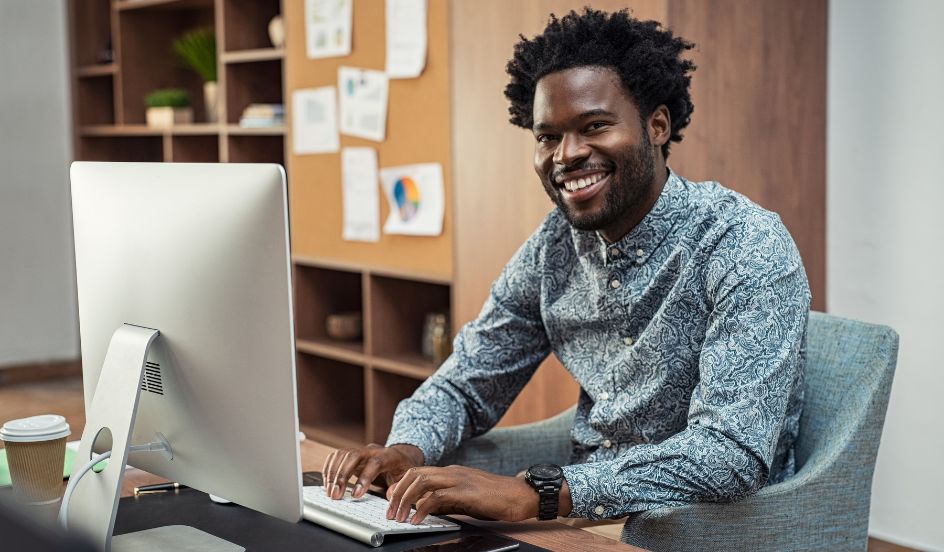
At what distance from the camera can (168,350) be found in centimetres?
133

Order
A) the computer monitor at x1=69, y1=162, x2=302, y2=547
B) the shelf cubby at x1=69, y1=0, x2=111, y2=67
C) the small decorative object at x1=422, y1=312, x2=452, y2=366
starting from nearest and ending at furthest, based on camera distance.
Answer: the computer monitor at x1=69, y1=162, x2=302, y2=547 → the small decorative object at x1=422, y1=312, x2=452, y2=366 → the shelf cubby at x1=69, y1=0, x2=111, y2=67

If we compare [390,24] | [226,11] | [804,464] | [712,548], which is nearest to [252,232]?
[712,548]

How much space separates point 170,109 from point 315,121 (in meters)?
1.41

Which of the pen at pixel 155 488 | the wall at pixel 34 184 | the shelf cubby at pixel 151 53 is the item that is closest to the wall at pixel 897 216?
the pen at pixel 155 488

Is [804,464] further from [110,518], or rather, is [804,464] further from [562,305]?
[110,518]

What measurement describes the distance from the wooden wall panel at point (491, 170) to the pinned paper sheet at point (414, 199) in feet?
0.34

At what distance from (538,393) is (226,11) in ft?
7.70

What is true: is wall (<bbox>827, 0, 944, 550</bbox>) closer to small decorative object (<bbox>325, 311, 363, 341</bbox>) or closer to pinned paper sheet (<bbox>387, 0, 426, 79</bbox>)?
pinned paper sheet (<bbox>387, 0, 426, 79</bbox>)

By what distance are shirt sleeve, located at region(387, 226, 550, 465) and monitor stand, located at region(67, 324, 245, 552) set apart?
2.18 ft

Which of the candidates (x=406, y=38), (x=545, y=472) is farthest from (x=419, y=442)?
(x=406, y=38)

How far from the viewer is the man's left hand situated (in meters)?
1.46

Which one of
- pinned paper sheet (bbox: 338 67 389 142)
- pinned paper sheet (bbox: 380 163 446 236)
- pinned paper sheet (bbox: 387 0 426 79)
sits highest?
pinned paper sheet (bbox: 387 0 426 79)

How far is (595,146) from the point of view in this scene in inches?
70.9

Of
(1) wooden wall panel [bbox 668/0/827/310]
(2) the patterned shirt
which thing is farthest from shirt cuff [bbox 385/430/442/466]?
(1) wooden wall panel [bbox 668/0/827/310]
